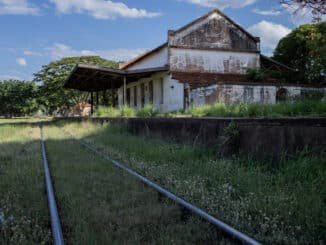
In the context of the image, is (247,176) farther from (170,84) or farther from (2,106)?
(2,106)

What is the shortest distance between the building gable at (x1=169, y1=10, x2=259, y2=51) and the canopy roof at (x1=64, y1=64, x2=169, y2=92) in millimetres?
3004


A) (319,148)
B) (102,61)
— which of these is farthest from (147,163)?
(102,61)

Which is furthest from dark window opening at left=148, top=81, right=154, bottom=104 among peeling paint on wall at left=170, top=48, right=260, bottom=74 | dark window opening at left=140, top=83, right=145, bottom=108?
peeling paint on wall at left=170, top=48, right=260, bottom=74

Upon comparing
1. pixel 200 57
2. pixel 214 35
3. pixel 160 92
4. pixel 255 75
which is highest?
pixel 214 35

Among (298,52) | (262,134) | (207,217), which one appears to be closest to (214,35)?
(298,52)

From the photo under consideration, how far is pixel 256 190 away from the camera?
182 inches

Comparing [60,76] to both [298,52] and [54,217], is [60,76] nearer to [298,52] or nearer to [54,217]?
[298,52]

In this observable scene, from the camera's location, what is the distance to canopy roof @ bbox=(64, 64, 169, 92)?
21.4 metres

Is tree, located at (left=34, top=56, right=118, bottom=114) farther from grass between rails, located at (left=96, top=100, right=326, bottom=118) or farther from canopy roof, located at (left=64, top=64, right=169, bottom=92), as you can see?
grass between rails, located at (left=96, top=100, right=326, bottom=118)

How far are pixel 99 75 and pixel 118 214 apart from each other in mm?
21632

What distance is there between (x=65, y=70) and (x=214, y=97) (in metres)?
42.0

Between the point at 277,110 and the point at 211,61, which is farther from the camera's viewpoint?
the point at 211,61

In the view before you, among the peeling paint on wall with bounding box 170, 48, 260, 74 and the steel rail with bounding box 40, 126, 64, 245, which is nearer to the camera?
the steel rail with bounding box 40, 126, 64, 245

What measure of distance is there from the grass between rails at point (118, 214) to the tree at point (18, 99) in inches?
2747
